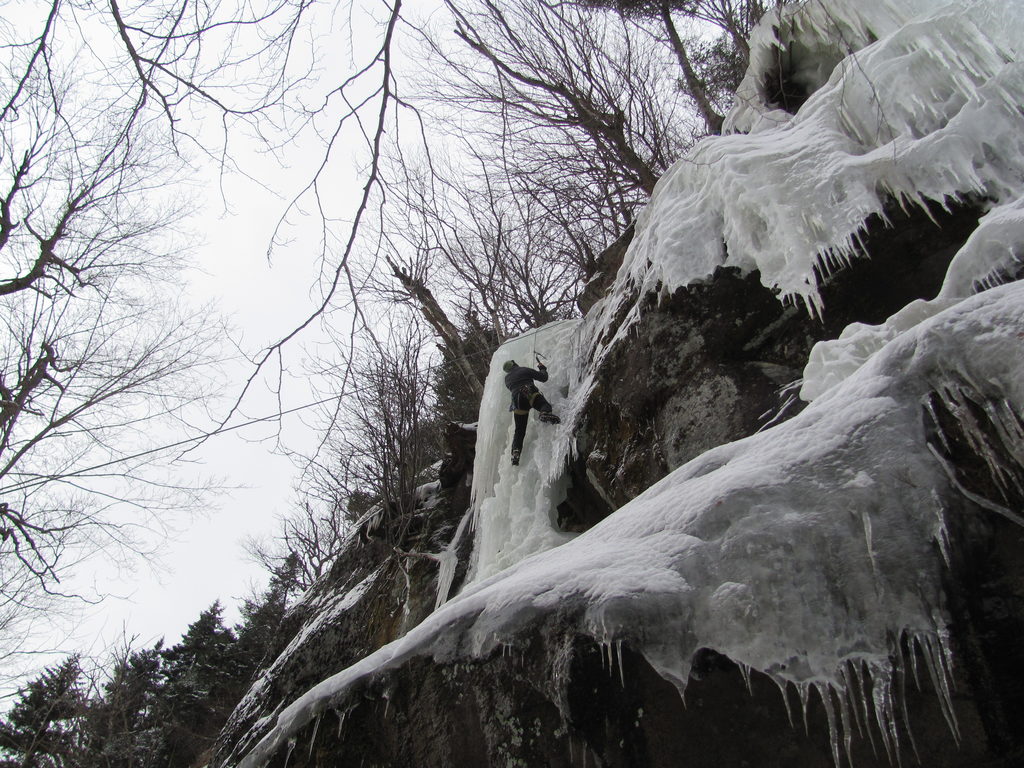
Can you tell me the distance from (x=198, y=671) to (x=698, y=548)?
18982 mm

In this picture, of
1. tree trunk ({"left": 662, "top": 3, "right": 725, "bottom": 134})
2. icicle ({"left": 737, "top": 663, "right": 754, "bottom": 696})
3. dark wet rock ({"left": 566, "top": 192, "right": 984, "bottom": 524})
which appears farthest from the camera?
tree trunk ({"left": 662, "top": 3, "right": 725, "bottom": 134})

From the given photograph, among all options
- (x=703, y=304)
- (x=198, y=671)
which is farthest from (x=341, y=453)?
(x=198, y=671)

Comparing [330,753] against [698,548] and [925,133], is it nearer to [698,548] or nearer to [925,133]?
[698,548]

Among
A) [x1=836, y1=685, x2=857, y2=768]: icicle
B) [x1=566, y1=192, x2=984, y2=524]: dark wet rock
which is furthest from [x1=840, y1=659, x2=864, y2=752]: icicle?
[x1=566, y1=192, x2=984, y2=524]: dark wet rock

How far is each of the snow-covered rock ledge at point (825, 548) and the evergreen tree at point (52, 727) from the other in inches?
352

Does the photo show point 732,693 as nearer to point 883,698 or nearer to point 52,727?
point 883,698

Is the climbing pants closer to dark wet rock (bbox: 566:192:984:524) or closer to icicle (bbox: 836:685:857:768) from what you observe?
dark wet rock (bbox: 566:192:984:524)

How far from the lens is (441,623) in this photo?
6.47 feet

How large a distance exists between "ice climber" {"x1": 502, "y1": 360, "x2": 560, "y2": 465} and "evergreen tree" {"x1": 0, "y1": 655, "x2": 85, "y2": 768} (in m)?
7.01

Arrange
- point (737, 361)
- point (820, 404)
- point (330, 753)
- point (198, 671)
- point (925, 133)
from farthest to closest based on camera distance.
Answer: point (198, 671) < point (737, 361) < point (925, 133) < point (330, 753) < point (820, 404)

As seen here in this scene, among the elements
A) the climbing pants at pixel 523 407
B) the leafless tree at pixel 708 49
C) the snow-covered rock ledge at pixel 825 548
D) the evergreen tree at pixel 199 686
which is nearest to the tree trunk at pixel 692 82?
the leafless tree at pixel 708 49

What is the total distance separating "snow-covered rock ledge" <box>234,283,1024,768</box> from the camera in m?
1.36

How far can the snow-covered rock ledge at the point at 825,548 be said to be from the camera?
1358 mm

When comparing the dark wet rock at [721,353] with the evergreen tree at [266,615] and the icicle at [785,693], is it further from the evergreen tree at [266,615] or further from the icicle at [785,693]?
the evergreen tree at [266,615]
